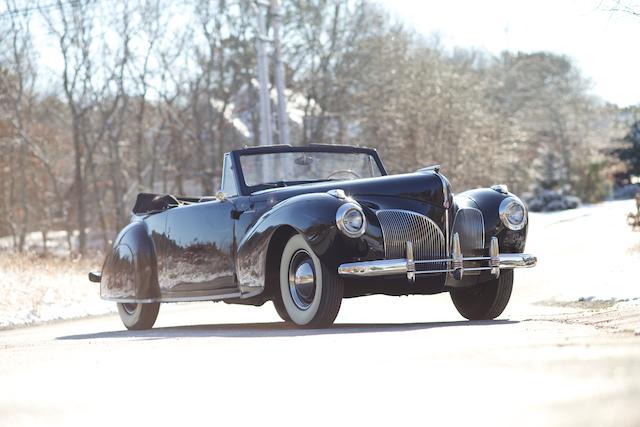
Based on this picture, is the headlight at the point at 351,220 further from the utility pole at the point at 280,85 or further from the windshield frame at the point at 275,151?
the utility pole at the point at 280,85

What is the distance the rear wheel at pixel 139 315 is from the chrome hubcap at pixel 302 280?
3081 millimetres

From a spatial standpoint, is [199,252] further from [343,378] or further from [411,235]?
[343,378]

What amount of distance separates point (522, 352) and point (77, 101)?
143 ft

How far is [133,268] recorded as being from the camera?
11664mm

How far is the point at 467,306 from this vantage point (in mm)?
10117

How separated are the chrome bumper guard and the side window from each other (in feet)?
7.64

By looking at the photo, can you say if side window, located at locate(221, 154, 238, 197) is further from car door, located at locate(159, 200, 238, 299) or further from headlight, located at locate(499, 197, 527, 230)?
headlight, located at locate(499, 197, 527, 230)

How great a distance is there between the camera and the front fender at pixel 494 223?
30.9 ft

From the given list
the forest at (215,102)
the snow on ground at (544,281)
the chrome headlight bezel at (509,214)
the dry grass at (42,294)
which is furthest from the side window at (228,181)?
the forest at (215,102)

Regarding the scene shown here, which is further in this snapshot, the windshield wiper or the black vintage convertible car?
the windshield wiper

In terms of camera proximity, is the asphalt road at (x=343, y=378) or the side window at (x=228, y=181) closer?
the asphalt road at (x=343, y=378)

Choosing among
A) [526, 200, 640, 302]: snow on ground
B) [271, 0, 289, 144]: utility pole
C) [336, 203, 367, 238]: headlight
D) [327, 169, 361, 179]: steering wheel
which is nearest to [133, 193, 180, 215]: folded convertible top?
[327, 169, 361, 179]: steering wheel

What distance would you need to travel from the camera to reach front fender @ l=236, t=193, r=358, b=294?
28.3 feet

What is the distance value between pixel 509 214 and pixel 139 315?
14.3ft
